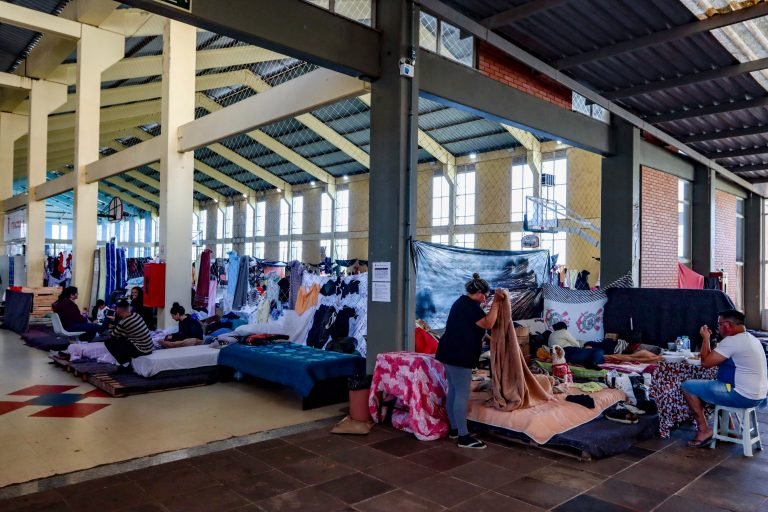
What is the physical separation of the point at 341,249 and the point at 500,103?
17.2 m

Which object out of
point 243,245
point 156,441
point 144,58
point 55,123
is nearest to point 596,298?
point 156,441

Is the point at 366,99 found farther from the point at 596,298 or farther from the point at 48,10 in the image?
the point at 596,298

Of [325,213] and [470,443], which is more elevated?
[325,213]

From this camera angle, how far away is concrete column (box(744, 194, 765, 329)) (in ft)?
50.4

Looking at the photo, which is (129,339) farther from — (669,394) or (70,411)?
(669,394)

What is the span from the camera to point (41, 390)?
7035mm

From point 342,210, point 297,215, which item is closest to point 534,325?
point 342,210

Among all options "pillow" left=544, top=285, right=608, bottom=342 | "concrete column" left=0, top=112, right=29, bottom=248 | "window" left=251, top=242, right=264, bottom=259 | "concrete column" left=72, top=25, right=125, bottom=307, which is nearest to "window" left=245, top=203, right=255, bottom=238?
"window" left=251, top=242, right=264, bottom=259

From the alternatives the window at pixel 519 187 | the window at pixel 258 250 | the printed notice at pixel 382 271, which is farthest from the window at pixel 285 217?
the printed notice at pixel 382 271

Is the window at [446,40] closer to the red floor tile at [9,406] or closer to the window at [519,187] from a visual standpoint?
the red floor tile at [9,406]

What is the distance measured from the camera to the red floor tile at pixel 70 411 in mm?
5844

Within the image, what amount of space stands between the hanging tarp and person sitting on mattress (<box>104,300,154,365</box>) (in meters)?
3.73

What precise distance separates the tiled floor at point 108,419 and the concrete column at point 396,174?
1.22m

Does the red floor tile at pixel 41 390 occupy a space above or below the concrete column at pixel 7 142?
below
